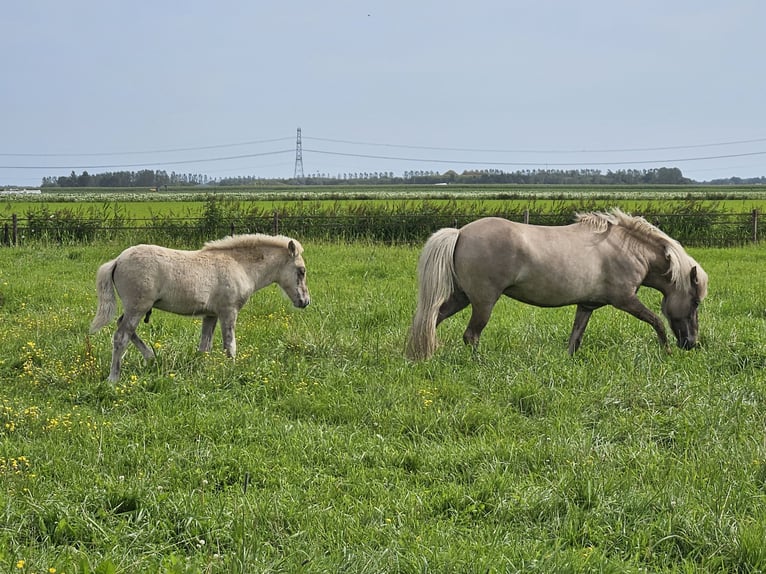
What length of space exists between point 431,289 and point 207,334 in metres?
2.44

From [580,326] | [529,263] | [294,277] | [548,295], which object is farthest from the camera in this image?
[580,326]

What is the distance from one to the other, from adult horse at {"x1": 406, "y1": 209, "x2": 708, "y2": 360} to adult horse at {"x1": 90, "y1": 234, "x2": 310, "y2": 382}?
1.58 meters

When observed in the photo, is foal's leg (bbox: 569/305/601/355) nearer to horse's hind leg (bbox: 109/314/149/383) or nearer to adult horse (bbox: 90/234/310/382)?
adult horse (bbox: 90/234/310/382)

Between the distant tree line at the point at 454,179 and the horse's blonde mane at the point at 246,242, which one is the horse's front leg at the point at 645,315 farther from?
the distant tree line at the point at 454,179

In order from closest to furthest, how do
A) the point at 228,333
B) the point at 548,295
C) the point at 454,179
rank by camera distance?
the point at 228,333, the point at 548,295, the point at 454,179

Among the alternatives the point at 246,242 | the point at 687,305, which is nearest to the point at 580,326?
the point at 687,305

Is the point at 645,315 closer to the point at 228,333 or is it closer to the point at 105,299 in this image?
the point at 228,333

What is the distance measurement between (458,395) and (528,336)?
8.70 ft

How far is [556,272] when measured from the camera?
24.5 feet

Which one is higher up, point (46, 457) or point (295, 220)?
point (295, 220)

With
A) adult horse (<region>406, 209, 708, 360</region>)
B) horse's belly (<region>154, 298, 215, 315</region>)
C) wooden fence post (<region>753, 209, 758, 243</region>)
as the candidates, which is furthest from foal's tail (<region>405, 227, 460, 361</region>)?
wooden fence post (<region>753, 209, 758, 243</region>)

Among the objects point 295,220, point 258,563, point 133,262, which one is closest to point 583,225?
point 133,262

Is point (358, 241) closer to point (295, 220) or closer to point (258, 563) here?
point (295, 220)

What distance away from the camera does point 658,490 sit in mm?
4129
